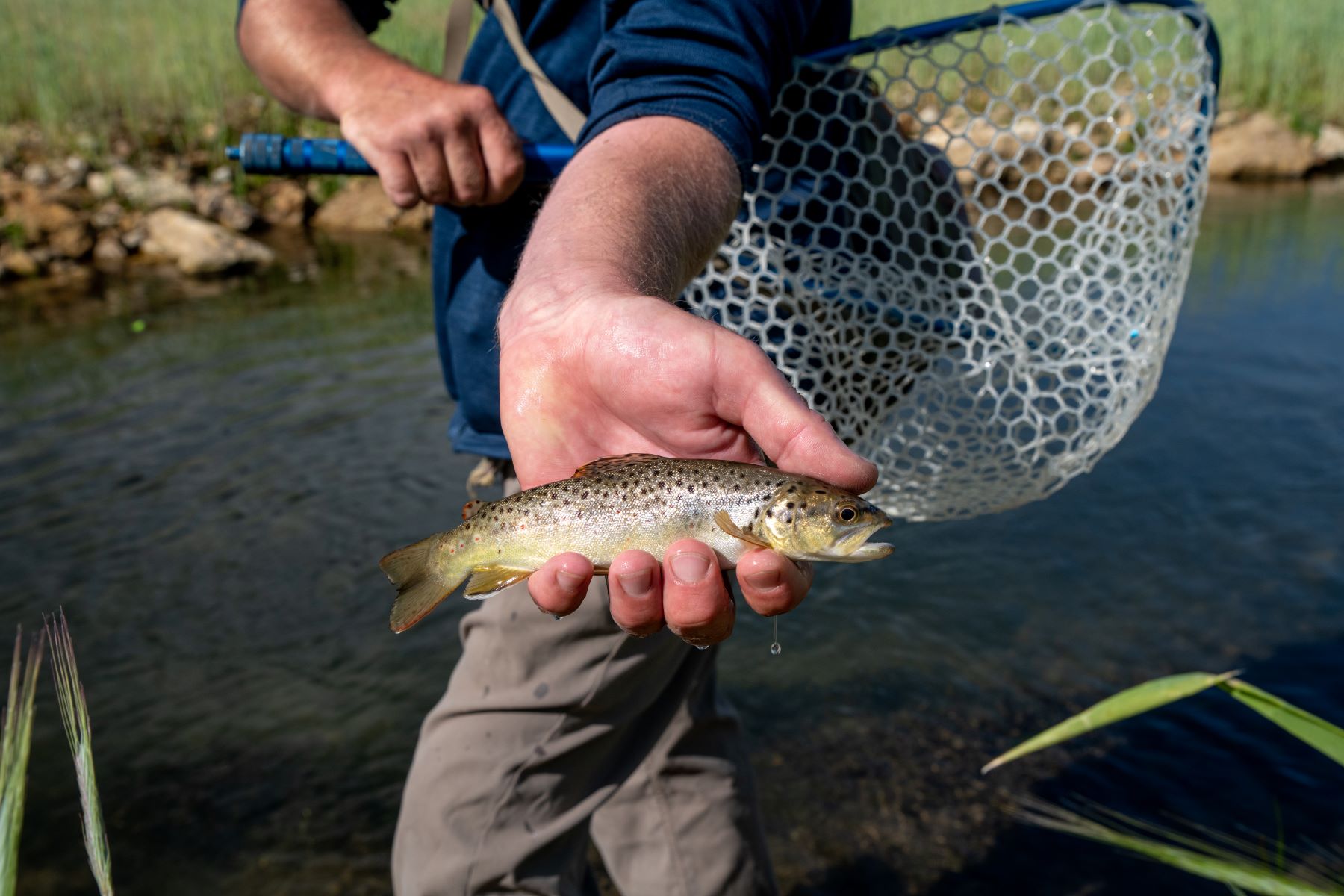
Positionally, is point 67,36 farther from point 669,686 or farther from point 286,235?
point 669,686

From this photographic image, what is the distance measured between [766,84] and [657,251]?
0.70m

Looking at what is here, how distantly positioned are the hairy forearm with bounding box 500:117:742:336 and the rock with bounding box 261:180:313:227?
1403cm

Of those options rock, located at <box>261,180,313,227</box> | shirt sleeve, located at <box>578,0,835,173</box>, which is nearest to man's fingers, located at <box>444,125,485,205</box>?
shirt sleeve, located at <box>578,0,835,173</box>

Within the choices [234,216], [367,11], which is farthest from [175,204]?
[367,11]

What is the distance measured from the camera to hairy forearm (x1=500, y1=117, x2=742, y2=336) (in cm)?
224

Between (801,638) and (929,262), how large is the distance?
248 centimetres

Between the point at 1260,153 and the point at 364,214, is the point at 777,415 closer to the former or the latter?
the point at 364,214

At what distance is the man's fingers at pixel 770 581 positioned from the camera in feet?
6.63

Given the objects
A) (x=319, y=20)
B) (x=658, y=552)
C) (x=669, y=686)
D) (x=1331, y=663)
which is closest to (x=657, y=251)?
(x=658, y=552)

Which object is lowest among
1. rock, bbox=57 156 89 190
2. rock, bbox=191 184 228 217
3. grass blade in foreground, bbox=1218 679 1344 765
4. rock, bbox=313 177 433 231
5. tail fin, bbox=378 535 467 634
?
rock, bbox=313 177 433 231

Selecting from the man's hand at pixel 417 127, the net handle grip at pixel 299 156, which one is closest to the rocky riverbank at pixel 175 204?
the net handle grip at pixel 299 156

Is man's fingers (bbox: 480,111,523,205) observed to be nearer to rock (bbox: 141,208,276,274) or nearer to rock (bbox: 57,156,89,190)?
rock (bbox: 141,208,276,274)

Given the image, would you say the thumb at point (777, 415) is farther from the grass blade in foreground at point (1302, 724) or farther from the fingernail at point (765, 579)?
the grass blade in foreground at point (1302, 724)

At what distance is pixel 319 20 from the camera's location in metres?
3.33
